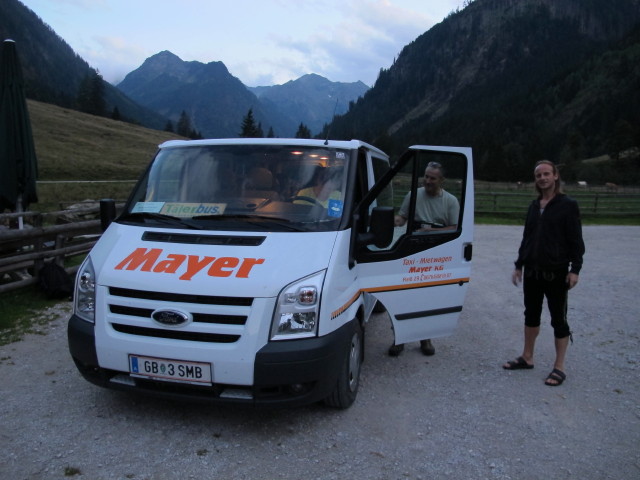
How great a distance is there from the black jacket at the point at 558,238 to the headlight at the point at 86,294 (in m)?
3.72

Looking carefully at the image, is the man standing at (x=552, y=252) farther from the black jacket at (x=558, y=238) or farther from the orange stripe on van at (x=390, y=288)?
the orange stripe on van at (x=390, y=288)

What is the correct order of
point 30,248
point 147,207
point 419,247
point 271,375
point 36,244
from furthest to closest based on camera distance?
point 30,248
point 36,244
point 419,247
point 147,207
point 271,375

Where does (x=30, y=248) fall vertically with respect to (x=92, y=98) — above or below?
below

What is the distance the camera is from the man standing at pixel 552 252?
13.9 feet

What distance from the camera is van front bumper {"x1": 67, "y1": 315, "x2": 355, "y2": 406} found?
312cm

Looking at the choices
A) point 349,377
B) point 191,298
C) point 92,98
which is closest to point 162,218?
point 191,298

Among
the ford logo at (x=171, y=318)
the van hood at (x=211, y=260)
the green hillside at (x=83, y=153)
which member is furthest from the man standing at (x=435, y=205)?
the green hillside at (x=83, y=153)

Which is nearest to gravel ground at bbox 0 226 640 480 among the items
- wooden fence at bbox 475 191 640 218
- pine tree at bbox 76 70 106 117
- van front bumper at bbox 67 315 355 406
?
van front bumper at bbox 67 315 355 406

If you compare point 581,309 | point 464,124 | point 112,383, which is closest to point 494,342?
point 581,309

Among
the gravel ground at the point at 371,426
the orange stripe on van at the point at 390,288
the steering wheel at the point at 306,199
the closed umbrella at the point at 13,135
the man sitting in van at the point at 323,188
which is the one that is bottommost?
the gravel ground at the point at 371,426

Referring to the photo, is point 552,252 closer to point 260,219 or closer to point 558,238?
point 558,238

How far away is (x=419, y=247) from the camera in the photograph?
4285mm

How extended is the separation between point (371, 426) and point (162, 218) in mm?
2325

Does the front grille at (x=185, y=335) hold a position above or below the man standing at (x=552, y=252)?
below
